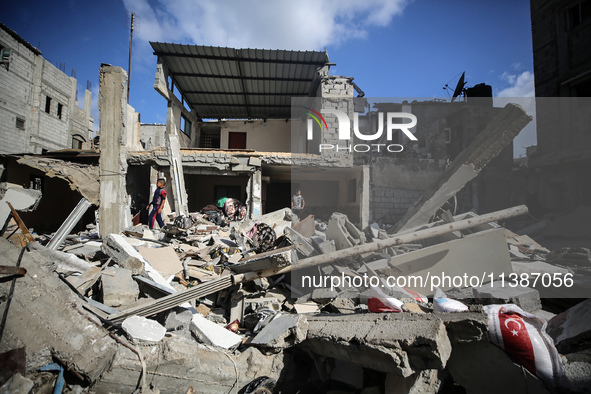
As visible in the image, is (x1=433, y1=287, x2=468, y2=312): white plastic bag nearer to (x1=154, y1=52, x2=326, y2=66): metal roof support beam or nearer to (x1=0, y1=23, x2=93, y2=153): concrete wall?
(x1=154, y1=52, x2=326, y2=66): metal roof support beam

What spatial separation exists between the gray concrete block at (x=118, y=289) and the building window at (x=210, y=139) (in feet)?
43.6

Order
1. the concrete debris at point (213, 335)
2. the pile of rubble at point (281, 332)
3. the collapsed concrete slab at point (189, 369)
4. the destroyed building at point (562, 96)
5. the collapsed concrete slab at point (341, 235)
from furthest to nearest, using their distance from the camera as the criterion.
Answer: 1. the destroyed building at point (562, 96)
2. the collapsed concrete slab at point (341, 235)
3. the concrete debris at point (213, 335)
4. the collapsed concrete slab at point (189, 369)
5. the pile of rubble at point (281, 332)

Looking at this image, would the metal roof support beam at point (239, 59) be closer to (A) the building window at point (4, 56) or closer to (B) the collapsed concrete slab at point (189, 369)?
(B) the collapsed concrete slab at point (189, 369)

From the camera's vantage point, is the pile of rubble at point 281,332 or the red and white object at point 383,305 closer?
the pile of rubble at point 281,332

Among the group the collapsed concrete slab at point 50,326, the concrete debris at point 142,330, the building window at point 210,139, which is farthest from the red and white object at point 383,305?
the building window at point 210,139

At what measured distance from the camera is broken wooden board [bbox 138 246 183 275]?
15.5 feet

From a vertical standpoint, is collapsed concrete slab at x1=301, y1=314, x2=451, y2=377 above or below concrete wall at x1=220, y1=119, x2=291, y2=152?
below

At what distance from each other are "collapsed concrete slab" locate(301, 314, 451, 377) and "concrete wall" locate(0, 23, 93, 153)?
70.3 feet

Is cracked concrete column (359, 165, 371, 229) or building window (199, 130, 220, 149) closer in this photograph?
cracked concrete column (359, 165, 371, 229)

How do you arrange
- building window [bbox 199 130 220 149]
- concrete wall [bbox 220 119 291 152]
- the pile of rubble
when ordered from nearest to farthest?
the pile of rubble, concrete wall [bbox 220 119 291 152], building window [bbox 199 130 220 149]

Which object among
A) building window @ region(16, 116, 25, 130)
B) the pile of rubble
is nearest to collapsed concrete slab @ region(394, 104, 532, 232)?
the pile of rubble

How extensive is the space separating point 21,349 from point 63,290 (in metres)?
0.61

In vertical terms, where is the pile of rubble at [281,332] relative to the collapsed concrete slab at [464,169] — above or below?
below

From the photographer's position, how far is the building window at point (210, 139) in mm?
16109
